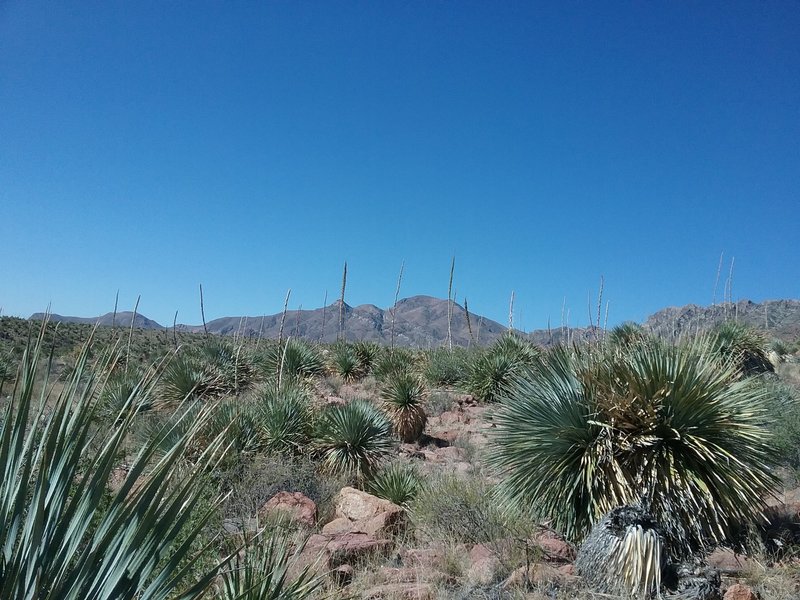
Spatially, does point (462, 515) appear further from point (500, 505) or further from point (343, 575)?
point (343, 575)

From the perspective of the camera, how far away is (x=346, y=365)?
62.2ft

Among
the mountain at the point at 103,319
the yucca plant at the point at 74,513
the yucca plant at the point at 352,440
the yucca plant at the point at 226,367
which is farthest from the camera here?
the yucca plant at the point at 226,367

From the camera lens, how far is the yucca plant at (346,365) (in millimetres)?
18947

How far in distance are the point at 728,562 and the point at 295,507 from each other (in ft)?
14.7

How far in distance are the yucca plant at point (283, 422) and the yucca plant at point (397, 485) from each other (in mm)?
1614

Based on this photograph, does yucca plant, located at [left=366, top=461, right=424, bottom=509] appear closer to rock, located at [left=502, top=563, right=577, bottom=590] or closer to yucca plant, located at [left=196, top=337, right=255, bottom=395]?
rock, located at [left=502, top=563, right=577, bottom=590]

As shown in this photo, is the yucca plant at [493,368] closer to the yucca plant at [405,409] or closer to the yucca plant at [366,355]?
the yucca plant at [405,409]

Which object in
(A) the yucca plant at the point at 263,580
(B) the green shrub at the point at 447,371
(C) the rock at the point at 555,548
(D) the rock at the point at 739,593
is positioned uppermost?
(B) the green shrub at the point at 447,371

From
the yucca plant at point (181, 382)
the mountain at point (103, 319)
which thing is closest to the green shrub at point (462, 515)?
the mountain at point (103, 319)

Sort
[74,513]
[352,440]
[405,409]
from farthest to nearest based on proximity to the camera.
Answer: [405,409]
[352,440]
[74,513]

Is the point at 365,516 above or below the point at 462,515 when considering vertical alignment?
below

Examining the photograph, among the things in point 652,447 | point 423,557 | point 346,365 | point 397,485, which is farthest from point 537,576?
point 346,365

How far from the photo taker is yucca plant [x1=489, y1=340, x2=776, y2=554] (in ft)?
17.8

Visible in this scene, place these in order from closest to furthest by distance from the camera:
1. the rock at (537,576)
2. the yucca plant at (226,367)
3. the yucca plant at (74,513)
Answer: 1. the yucca plant at (74,513)
2. the rock at (537,576)
3. the yucca plant at (226,367)
